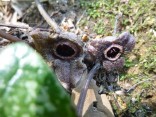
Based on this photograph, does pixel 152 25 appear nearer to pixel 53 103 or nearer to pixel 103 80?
pixel 103 80

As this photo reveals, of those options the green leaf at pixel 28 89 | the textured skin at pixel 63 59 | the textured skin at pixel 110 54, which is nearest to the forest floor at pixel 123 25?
the textured skin at pixel 110 54

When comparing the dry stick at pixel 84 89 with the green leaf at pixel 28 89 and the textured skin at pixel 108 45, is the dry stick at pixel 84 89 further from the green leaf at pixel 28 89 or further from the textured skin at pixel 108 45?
the green leaf at pixel 28 89

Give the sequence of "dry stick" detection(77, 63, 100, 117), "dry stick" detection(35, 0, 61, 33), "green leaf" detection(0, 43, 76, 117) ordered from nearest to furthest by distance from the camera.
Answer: "green leaf" detection(0, 43, 76, 117)
"dry stick" detection(77, 63, 100, 117)
"dry stick" detection(35, 0, 61, 33)

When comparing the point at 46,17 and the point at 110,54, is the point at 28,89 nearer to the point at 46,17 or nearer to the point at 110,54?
the point at 110,54

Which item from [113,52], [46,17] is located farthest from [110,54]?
[46,17]

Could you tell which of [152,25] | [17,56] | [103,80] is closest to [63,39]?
Result: [103,80]

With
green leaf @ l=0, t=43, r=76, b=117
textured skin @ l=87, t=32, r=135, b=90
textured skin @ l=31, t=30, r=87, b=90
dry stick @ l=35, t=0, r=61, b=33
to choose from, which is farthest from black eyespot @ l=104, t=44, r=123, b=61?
green leaf @ l=0, t=43, r=76, b=117

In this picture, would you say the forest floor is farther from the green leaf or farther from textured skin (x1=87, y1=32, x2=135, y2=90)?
the green leaf
